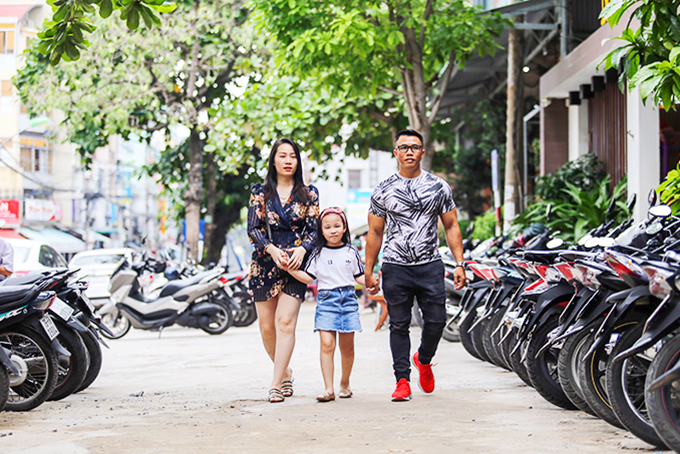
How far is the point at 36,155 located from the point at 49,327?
3723 centimetres

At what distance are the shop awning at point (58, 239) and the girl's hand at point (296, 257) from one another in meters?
32.9

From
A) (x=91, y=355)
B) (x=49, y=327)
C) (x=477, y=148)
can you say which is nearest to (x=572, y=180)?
(x=91, y=355)

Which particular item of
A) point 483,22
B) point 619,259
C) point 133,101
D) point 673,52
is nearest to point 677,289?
point 619,259

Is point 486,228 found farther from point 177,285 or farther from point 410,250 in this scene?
point 410,250

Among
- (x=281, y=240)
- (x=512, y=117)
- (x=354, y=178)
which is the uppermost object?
(x=354, y=178)

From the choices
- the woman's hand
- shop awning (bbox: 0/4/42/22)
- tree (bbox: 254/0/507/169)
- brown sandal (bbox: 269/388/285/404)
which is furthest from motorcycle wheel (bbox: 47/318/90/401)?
shop awning (bbox: 0/4/42/22)

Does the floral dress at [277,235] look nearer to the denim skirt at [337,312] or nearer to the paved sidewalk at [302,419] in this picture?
the denim skirt at [337,312]

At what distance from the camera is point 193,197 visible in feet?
85.2

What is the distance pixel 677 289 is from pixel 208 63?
2119 cm

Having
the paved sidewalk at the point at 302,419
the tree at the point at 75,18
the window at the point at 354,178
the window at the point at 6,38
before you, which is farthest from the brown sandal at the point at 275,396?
the window at the point at 354,178

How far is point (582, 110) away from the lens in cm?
1587

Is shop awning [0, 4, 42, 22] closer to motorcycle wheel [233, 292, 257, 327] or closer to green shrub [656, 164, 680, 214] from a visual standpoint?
motorcycle wheel [233, 292, 257, 327]

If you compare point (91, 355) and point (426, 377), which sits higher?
point (91, 355)

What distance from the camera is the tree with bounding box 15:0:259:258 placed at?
22.6 metres
